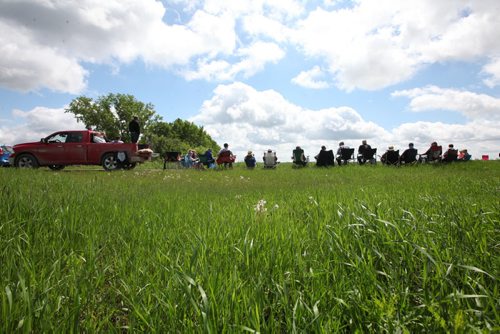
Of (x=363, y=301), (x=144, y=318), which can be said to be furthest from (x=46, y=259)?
(x=363, y=301)

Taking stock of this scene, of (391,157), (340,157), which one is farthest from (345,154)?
(391,157)

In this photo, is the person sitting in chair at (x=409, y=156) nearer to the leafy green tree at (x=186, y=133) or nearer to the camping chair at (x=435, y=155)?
the camping chair at (x=435, y=155)

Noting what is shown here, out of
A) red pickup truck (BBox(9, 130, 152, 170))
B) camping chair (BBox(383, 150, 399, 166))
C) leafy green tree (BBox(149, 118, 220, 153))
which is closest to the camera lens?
red pickup truck (BBox(9, 130, 152, 170))

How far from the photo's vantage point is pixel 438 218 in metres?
2.83

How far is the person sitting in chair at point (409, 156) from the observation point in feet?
60.3

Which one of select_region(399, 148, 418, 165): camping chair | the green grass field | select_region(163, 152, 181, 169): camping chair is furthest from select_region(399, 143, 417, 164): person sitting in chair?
the green grass field

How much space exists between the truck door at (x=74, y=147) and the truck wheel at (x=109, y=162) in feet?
3.20

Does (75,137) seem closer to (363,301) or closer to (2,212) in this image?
(2,212)

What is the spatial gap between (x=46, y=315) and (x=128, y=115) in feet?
232

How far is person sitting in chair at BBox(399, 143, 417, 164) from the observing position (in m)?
18.4

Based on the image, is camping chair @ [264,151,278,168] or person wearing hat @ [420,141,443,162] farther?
camping chair @ [264,151,278,168]

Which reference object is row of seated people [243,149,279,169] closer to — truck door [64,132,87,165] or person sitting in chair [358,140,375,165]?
person sitting in chair [358,140,375,165]

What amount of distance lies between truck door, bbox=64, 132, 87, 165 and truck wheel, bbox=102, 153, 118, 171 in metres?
0.98

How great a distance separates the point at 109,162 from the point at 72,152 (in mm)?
1883
